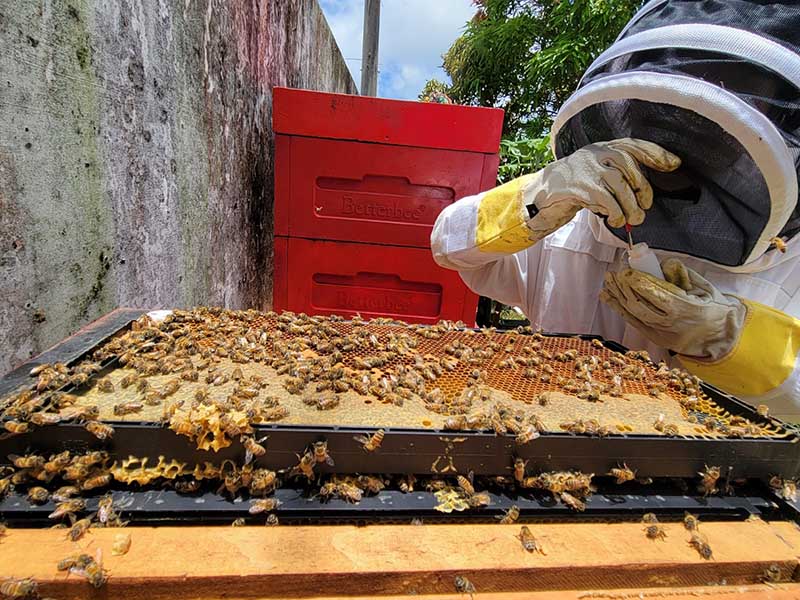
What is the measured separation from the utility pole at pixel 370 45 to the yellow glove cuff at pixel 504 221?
21.7ft

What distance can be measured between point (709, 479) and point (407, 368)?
0.74 metres

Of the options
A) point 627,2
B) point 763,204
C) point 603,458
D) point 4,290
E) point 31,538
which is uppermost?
point 627,2

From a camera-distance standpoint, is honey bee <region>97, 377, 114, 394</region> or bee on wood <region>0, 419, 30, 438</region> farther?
honey bee <region>97, 377, 114, 394</region>

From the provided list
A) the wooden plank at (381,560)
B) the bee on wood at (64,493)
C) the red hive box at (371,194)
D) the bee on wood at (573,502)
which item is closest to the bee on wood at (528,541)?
the wooden plank at (381,560)

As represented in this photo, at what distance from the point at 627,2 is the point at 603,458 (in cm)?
781

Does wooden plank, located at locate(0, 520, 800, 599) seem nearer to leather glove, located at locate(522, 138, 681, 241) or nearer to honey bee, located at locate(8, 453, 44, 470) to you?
honey bee, located at locate(8, 453, 44, 470)

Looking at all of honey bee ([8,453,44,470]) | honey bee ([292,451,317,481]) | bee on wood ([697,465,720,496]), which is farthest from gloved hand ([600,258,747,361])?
honey bee ([8,453,44,470])

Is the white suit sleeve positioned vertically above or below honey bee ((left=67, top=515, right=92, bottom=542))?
above

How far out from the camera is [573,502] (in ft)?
→ 2.88

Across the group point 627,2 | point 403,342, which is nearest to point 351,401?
point 403,342

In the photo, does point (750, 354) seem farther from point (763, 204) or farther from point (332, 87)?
point (332, 87)

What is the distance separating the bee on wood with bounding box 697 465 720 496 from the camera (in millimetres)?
930

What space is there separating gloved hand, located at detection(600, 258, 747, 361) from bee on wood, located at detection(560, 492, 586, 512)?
3.52 ft

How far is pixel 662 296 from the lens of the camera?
165 cm
